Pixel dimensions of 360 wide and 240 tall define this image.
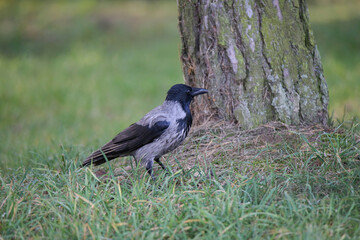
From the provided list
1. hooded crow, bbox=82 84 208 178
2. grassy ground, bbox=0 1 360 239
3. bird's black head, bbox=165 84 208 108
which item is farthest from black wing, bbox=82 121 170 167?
bird's black head, bbox=165 84 208 108

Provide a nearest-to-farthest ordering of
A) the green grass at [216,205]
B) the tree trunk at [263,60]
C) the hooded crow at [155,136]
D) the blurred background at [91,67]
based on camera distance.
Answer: the green grass at [216,205] → the hooded crow at [155,136] → the tree trunk at [263,60] → the blurred background at [91,67]

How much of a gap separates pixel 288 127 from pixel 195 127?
1.13m

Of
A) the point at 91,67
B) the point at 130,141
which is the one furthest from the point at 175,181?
the point at 91,67

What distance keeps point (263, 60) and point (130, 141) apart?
1673 mm

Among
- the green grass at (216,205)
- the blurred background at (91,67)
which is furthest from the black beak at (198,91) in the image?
the green grass at (216,205)

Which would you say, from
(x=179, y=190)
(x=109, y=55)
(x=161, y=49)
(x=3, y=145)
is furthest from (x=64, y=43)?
(x=179, y=190)

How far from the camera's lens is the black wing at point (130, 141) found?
435cm

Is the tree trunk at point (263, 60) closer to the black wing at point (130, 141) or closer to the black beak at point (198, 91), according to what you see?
the black beak at point (198, 91)

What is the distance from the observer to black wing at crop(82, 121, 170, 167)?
4352mm

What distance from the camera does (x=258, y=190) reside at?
342 centimetres

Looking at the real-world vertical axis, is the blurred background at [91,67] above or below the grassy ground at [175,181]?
above

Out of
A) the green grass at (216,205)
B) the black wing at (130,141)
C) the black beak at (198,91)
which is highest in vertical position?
the black beak at (198,91)

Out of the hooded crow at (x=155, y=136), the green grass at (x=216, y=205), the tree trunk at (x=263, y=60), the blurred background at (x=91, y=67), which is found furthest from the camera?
the blurred background at (x=91, y=67)

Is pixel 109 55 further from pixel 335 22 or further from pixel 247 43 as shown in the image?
pixel 247 43
